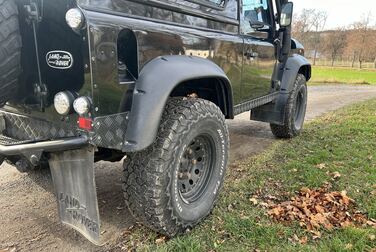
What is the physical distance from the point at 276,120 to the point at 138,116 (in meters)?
3.54

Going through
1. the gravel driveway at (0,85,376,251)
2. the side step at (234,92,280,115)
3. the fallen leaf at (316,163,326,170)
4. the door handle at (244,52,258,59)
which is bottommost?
the gravel driveway at (0,85,376,251)

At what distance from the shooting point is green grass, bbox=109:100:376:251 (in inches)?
104

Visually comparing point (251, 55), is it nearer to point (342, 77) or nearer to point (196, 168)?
point (196, 168)

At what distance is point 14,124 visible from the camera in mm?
2576

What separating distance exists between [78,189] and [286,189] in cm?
214

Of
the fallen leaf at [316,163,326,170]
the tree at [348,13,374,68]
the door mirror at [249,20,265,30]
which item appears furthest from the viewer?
the tree at [348,13,374,68]

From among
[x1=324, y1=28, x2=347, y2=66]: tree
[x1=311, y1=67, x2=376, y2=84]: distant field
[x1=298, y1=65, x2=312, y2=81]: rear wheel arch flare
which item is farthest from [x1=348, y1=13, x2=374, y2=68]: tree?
[x1=298, y1=65, x2=312, y2=81]: rear wheel arch flare

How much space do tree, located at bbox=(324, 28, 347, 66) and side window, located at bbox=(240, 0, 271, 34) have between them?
59.0 meters

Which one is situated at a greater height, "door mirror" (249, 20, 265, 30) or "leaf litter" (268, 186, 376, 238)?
"door mirror" (249, 20, 265, 30)

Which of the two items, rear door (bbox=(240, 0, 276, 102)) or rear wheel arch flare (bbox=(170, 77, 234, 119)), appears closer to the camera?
rear wheel arch flare (bbox=(170, 77, 234, 119))

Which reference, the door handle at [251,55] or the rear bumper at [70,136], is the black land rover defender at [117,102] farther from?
the door handle at [251,55]

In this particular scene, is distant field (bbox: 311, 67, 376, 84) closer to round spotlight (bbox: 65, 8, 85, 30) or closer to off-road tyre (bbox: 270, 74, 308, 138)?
off-road tyre (bbox: 270, 74, 308, 138)

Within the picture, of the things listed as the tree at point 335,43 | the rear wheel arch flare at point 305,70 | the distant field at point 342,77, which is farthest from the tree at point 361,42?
the rear wheel arch flare at point 305,70

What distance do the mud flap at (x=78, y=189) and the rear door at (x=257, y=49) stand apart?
2.14 meters
